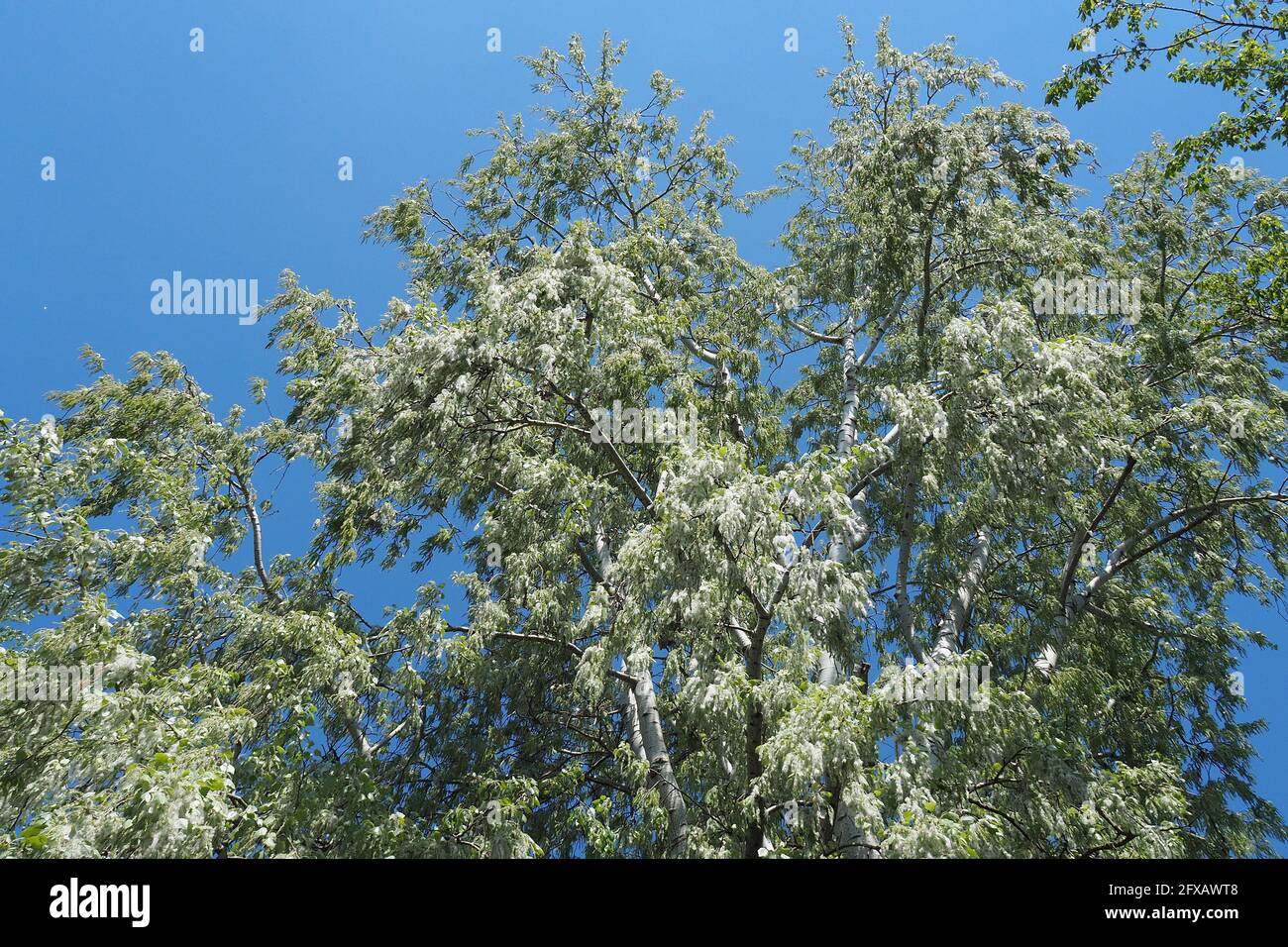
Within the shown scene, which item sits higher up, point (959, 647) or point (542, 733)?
point (959, 647)

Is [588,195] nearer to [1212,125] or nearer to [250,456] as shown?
[250,456]

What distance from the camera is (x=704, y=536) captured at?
5.20m

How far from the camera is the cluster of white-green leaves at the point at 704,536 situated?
5293 millimetres

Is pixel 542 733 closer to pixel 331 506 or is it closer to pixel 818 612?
pixel 331 506

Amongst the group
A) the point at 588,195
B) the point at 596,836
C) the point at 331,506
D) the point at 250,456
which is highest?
the point at 588,195

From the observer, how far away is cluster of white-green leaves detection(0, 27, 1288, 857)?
208 inches

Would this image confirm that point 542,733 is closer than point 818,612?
No

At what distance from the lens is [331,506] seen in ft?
31.6

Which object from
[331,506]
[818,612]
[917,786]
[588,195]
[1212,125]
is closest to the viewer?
[917,786]
